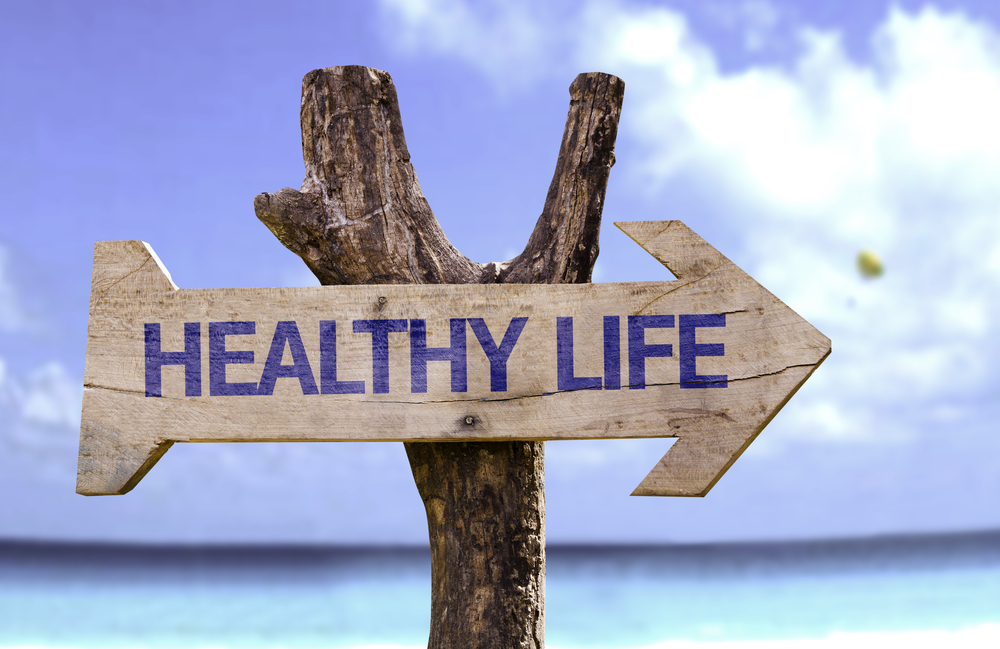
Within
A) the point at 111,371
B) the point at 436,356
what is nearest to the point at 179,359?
the point at 111,371

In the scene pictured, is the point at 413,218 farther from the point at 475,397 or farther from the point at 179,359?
the point at 179,359

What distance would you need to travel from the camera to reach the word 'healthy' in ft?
5.94

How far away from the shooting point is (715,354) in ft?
5.99

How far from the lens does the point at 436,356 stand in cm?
182

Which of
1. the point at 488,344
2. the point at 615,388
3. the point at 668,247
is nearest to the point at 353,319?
the point at 488,344

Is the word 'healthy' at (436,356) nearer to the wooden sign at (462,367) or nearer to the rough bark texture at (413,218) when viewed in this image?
the wooden sign at (462,367)

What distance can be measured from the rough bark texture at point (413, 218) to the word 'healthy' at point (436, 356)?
0.24 metres

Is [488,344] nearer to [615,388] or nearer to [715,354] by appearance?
[615,388]

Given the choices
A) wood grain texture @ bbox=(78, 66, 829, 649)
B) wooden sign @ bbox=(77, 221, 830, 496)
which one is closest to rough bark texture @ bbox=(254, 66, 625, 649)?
wood grain texture @ bbox=(78, 66, 829, 649)

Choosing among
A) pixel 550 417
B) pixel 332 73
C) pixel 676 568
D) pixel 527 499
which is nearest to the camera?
pixel 550 417

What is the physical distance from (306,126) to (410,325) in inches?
25.9

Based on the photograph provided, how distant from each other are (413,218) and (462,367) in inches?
19.0

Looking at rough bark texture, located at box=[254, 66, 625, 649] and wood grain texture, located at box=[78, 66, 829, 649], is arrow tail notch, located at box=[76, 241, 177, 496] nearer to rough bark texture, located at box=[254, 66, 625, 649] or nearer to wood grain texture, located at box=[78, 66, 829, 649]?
wood grain texture, located at box=[78, 66, 829, 649]

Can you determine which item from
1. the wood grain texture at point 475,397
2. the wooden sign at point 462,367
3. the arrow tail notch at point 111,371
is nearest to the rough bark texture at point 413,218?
the wood grain texture at point 475,397
